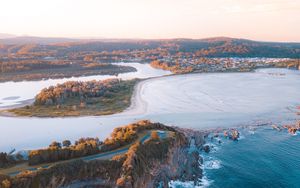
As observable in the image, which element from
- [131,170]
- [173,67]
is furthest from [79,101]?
[173,67]

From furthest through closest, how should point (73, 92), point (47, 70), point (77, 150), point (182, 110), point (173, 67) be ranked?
point (173, 67), point (47, 70), point (73, 92), point (182, 110), point (77, 150)

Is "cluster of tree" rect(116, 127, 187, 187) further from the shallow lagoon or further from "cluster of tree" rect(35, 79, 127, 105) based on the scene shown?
"cluster of tree" rect(35, 79, 127, 105)

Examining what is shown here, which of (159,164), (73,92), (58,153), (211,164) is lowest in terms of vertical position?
(211,164)

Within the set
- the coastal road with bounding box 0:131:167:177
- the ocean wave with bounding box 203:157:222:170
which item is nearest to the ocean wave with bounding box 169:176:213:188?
the ocean wave with bounding box 203:157:222:170

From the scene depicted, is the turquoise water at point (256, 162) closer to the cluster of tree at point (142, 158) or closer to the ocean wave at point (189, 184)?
the ocean wave at point (189, 184)

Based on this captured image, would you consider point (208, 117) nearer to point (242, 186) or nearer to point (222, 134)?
point (222, 134)

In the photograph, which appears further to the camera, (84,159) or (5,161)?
(84,159)

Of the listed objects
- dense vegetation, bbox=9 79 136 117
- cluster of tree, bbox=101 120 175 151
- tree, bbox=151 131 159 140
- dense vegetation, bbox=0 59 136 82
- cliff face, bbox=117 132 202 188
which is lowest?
dense vegetation, bbox=0 59 136 82

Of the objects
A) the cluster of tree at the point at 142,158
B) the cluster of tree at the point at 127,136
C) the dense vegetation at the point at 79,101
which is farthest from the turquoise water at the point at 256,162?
the dense vegetation at the point at 79,101

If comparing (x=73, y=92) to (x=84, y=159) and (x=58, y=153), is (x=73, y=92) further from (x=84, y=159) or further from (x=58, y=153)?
(x=84, y=159)
